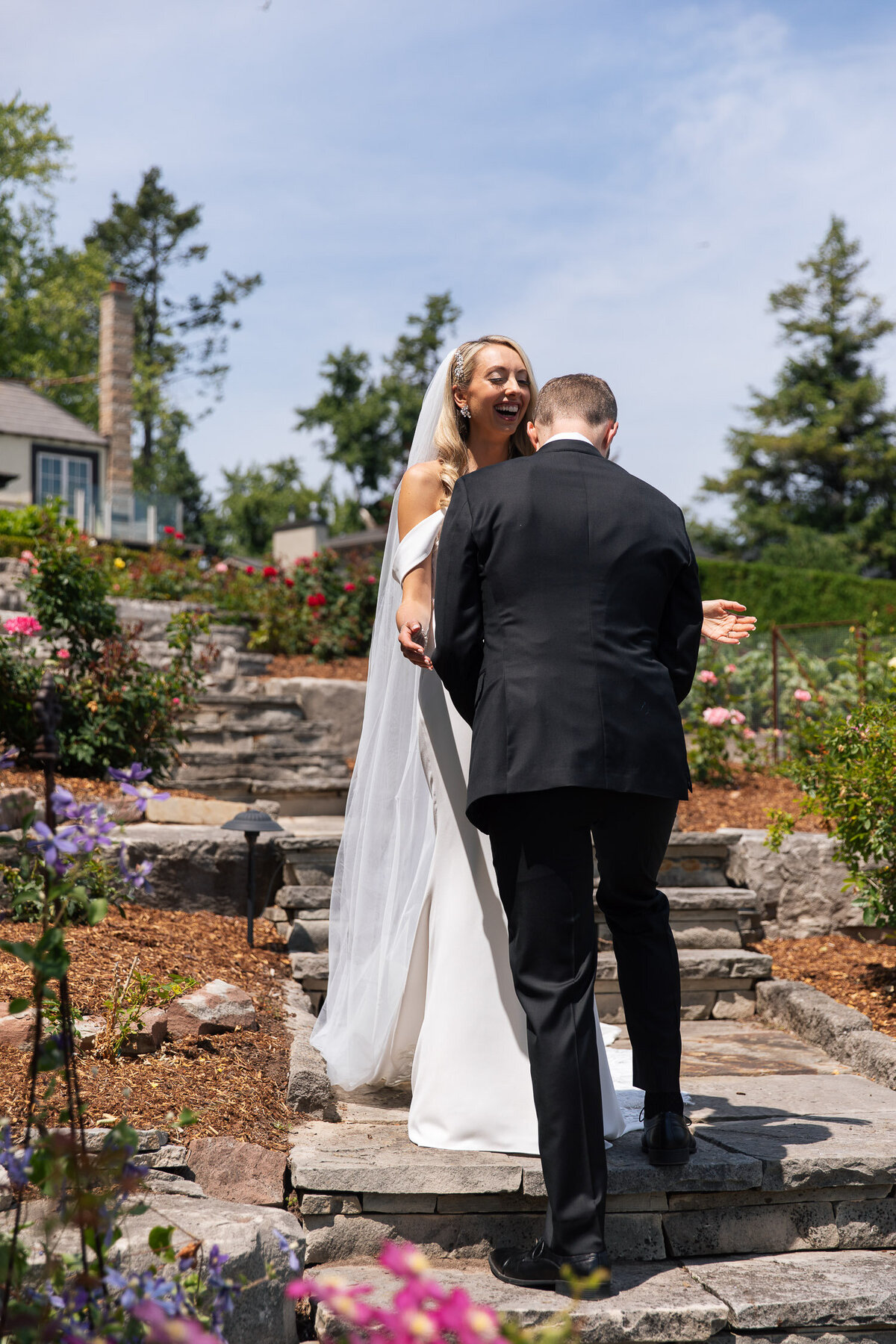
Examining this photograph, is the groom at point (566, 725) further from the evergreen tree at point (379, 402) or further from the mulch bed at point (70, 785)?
the evergreen tree at point (379, 402)

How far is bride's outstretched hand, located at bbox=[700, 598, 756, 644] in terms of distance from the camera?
2.80 metres

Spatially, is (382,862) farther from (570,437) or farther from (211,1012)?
(570,437)

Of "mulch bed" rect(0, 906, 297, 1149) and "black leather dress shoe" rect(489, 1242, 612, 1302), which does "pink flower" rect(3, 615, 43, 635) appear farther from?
"black leather dress shoe" rect(489, 1242, 612, 1302)

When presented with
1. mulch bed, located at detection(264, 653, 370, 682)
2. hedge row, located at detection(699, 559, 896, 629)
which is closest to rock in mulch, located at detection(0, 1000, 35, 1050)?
mulch bed, located at detection(264, 653, 370, 682)

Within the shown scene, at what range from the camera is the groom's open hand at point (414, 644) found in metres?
2.71

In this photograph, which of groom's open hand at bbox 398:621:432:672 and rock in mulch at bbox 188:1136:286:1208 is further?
groom's open hand at bbox 398:621:432:672

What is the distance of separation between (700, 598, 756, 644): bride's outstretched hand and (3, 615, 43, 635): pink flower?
4755 millimetres

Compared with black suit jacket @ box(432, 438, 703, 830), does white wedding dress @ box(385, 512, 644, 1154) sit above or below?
below

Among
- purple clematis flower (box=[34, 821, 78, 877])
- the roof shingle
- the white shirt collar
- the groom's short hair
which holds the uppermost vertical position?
the roof shingle

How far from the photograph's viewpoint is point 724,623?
2.85m

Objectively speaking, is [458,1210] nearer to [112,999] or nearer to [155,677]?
[112,999]

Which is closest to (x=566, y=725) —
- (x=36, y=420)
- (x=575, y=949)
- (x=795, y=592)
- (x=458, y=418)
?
(x=575, y=949)

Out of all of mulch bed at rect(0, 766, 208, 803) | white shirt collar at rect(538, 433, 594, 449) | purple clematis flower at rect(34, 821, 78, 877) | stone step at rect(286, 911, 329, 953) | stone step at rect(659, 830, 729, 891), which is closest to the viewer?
purple clematis flower at rect(34, 821, 78, 877)

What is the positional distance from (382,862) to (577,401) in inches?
62.1
